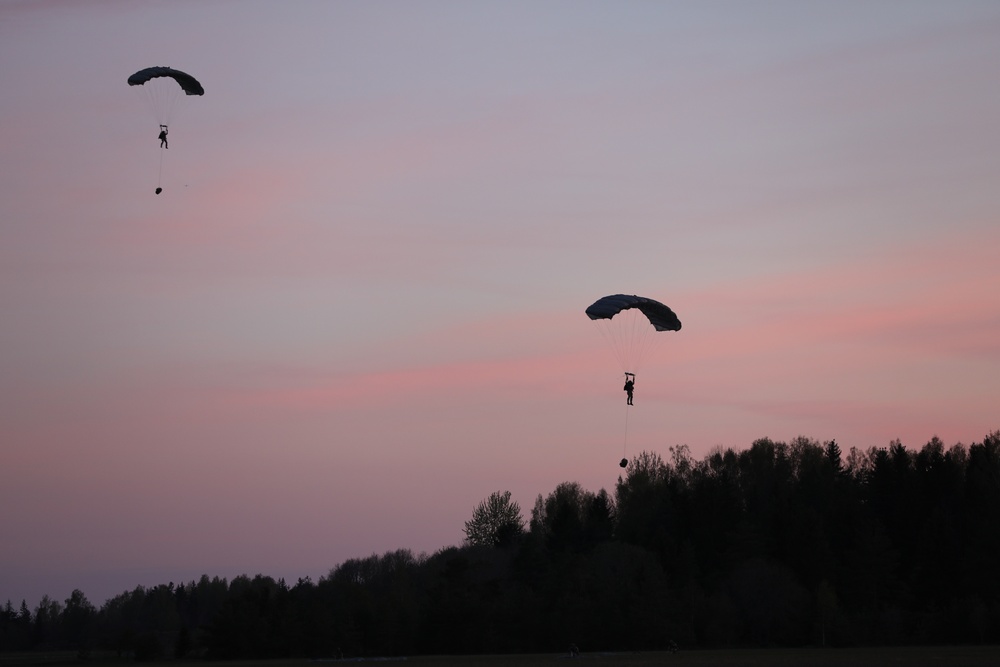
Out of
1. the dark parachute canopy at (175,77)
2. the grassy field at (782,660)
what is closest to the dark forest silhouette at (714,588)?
the grassy field at (782,660)

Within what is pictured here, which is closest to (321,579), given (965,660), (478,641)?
(478,641)

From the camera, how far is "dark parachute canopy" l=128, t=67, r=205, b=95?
53125 mm

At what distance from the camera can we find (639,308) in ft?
178

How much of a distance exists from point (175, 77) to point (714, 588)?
67138 millimetres

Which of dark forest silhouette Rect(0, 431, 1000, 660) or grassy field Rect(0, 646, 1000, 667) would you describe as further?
dark forest silhouette Rect(0, 431, 1000, 660)

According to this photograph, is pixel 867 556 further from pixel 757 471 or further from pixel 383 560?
pixel 383 560

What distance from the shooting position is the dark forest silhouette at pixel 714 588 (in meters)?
92.7

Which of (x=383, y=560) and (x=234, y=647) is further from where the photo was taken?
(x=383, y=560)

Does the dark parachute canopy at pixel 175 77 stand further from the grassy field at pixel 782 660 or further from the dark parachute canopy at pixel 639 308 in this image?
the grassy field at pixel 782 660

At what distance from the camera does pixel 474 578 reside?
11219cm

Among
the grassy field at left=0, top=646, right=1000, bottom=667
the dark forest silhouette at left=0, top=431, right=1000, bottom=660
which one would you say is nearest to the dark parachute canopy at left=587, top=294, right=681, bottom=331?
the grassy field at left=0, top=646, right=1000, bottom=667

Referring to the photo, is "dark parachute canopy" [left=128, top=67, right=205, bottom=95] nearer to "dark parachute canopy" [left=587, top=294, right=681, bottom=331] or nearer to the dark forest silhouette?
"dark parachute canopy" [left=587, top=294, right=681, bottom=331]

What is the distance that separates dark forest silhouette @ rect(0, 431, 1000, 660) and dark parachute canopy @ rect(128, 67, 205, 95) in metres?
54.1

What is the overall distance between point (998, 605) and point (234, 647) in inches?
2408
